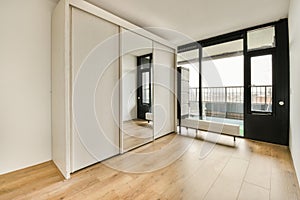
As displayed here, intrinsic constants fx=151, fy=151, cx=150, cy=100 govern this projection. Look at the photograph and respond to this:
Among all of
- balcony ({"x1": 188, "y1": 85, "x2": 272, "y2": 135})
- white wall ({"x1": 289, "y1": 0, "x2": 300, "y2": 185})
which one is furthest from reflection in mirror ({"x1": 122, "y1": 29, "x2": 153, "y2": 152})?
white wall ({"x1": 289, "y1": 0, "x2": 300, "y2": 185})

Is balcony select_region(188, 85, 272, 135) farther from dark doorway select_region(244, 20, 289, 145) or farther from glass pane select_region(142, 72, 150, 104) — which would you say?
glass pane select_region(142, 72, 150, 104)

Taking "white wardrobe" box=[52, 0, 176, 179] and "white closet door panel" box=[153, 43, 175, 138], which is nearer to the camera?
"white wardrobe" box=[52, 0, 176, 179]

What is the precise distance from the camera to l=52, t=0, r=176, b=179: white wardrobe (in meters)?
1.89

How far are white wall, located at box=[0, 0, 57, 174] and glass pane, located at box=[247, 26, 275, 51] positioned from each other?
3.77m

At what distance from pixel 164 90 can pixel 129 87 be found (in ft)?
3.61

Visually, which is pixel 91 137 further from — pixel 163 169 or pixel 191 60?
pixel 191 60

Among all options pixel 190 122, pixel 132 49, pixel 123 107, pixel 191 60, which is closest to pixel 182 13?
pixel 132 49

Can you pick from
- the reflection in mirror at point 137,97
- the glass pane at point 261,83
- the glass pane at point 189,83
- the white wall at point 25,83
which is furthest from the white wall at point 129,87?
the glass pane at point 261,83

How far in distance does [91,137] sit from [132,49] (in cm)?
172

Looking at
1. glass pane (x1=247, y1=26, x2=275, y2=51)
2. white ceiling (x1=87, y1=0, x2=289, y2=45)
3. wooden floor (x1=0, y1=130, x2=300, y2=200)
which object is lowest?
wooden floor (x1=0, y1=130, x2=300, y2=200)

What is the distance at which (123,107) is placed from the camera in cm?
262

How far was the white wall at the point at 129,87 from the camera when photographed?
268 cm

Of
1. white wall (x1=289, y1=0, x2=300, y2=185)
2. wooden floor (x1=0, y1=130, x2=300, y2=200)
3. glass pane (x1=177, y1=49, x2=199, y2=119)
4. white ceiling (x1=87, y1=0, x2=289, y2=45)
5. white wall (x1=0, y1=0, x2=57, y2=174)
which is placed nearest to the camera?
wooden floor (x1=0, y1=130, x2=300, y2=200)

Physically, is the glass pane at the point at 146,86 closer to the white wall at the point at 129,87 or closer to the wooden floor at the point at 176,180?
the white wall at the point at 129,87
